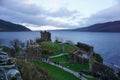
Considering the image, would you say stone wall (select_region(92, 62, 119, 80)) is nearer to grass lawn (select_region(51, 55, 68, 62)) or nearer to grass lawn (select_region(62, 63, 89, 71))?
grass lawn (select_region(62, 63, 89, 71))

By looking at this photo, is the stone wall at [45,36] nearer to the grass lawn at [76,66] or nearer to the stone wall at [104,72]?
the grass lawn at [76,66]

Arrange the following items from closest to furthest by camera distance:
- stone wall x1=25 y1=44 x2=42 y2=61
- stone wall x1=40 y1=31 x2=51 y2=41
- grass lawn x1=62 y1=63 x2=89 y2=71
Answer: grass lawn x1=62 y1=63 x2=89 y2=71 < stone wall x1=25 y1=44 x2=42 y2=61 < stone wall x1=40 y1=31 x2=51 y2=41

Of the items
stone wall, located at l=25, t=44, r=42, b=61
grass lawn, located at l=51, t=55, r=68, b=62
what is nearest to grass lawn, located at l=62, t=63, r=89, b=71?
grass lawn, located at l=51, t=55, r=68, b=62

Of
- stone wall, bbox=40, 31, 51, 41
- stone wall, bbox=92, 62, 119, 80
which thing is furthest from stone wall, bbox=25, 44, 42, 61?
stone wall, bbox=40, 31, 51, 41

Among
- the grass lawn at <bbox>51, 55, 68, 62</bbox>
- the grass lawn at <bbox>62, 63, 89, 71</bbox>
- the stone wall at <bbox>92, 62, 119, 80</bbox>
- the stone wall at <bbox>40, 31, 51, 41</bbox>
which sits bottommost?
the grass lawn at <bbox>62, 63, 89, 71</bbox>

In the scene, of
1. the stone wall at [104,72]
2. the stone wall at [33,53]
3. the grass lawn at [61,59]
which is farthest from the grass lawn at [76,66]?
the stone wall at [33,53]

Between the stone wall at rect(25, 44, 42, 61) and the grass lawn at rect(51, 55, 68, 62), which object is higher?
the stone wall at rect(25, 44, 42, 61)

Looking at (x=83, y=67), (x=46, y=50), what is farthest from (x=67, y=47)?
(x=83, y=67)

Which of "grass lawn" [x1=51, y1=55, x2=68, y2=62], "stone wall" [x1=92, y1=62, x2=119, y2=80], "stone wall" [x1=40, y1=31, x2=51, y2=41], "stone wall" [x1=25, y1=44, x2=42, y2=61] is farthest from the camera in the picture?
"stone wall" [x1=40, y1=31, x2=51, y2=41]

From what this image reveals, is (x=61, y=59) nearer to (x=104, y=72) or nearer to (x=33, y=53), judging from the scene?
(x=33, y=53)

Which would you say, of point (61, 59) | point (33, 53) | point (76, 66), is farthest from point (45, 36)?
point (76, 66)

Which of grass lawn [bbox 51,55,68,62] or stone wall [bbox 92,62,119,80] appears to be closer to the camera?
stone wall [bbox 92,62,119,80]

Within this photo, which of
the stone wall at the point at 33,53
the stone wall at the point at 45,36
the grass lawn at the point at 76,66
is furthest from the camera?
the stone wall at the point at 45,36

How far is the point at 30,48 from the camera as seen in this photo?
63.3 m
